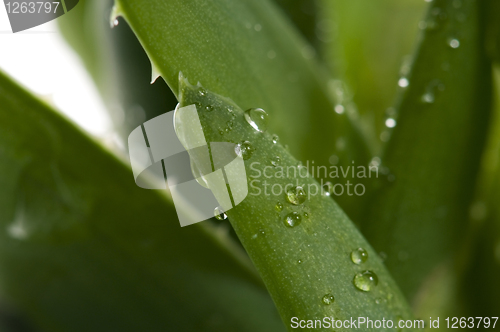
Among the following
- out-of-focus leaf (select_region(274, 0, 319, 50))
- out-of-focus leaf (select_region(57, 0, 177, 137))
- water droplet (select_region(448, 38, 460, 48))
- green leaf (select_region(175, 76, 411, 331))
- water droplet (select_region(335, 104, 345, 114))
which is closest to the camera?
green leaf (select_region(175, 76, 411, 331))

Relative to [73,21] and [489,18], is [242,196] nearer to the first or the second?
[489,18]

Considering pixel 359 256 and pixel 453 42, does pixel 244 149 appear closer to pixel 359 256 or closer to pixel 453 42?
pixel 359 256

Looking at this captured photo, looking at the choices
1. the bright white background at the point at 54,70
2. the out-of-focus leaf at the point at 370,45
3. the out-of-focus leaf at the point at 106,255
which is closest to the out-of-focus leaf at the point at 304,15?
the out-of-focus leaf at the point at 370,45

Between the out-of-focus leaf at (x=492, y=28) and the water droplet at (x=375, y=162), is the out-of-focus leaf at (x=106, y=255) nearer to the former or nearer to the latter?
the water droplet at (x=375, y=162)

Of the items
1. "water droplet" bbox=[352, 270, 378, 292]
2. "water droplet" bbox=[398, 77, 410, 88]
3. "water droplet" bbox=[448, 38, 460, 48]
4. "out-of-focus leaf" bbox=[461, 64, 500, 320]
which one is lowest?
"out-of-focus leaf" bbox=[461, 64, 500, 320]

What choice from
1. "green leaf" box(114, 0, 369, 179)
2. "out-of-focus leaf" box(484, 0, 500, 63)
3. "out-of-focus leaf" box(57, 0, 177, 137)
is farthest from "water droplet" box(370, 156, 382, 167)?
"out-of-focus leaf" box(57, 0, 177, 137)

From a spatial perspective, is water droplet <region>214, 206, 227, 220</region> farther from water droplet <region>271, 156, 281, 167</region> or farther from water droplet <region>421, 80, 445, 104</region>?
water droplet <region>421, 80, 445, 104</region>

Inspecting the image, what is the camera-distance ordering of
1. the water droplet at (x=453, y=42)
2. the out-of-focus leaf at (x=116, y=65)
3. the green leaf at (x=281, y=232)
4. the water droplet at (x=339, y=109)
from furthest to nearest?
1. the out-of-focus leaf at (x=116, y=65)
2. the water droplet at (x=339, y=109)
3. the water droplet at (x=453, y=42)
4. the green leaf at (x=281, y=232)

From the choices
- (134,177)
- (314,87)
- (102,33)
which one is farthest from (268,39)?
(102,33)
